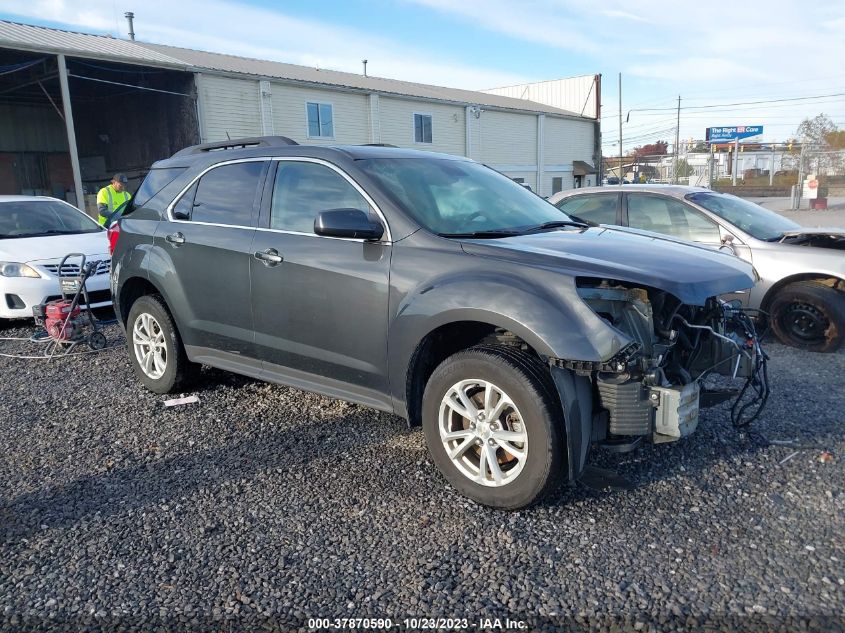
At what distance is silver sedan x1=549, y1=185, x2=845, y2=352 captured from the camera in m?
5.94

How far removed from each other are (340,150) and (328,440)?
185cm

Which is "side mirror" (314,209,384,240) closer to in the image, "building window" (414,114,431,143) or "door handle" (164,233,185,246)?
"door handle" (164,233,185,246)

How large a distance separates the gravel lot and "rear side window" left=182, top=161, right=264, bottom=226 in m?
1.42

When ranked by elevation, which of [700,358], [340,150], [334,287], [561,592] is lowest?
[561,592]

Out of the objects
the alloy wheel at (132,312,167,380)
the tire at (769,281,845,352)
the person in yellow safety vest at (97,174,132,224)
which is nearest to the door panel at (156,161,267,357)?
the alloy wheel at (132,312,167,380)

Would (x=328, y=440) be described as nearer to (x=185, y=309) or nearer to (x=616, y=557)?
(x=185, y=309)

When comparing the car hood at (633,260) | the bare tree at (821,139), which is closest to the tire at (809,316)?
the car hood at (633,260)

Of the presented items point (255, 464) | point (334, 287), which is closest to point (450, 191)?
point (334, 287)

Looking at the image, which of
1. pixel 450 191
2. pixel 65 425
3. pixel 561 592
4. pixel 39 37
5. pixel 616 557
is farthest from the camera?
pixel 39 37

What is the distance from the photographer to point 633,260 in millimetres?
3311

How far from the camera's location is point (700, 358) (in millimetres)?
Result: 3639

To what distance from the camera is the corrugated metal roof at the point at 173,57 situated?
17.5 meters

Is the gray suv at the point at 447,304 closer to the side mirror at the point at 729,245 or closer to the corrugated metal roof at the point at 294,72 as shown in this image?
the side mirror at the point at 729,245

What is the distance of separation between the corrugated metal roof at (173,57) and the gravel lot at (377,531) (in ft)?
54.3
